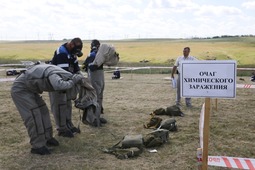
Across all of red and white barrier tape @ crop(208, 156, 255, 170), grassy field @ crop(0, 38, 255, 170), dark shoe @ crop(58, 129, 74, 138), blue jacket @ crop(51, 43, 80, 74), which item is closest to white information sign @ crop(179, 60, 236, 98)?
red and white barrier tape @ crop(208, 156, 255, 170)

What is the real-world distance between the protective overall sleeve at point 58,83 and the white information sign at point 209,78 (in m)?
1.89

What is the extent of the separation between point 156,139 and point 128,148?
58 cm

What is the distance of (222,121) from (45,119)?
14.9 feet

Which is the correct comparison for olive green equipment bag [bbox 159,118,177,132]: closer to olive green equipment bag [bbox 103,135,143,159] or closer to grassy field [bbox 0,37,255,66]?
olive green equipment bag [bbox 103,135,143,159]

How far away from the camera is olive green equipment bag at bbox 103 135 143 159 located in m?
6.29

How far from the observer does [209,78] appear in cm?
471

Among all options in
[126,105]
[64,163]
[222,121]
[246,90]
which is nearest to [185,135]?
[222,121]

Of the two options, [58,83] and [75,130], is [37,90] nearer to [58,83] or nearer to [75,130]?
[58,83]

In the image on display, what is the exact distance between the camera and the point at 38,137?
21.1ft

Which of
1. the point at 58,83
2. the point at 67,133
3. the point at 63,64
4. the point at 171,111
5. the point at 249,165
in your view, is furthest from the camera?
the point at 171,111

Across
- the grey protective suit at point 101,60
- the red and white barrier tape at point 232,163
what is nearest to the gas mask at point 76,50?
the grey protective suit at point 101,60

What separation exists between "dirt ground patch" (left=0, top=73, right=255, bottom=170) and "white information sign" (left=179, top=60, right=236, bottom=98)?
1595 millimetres

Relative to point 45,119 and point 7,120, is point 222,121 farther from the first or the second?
point 7,120

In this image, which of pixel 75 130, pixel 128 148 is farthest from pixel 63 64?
pixel 128 148
